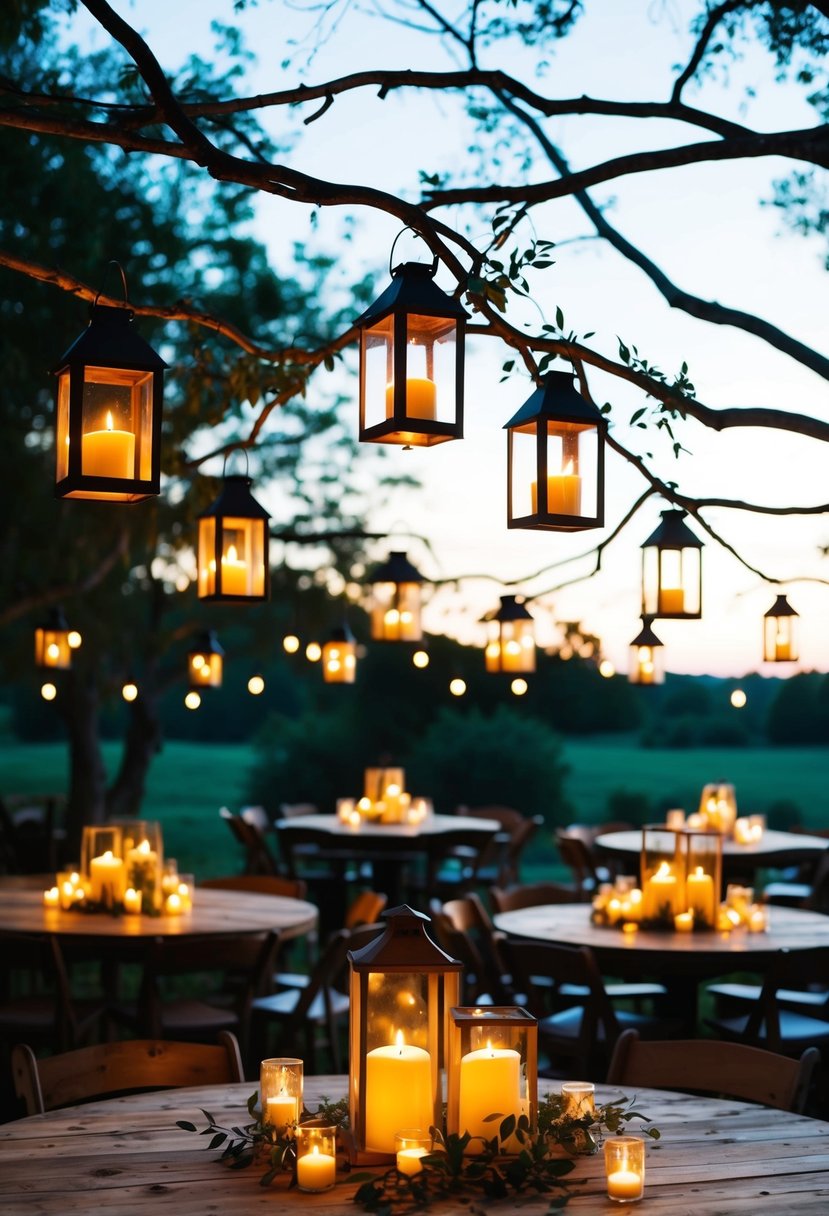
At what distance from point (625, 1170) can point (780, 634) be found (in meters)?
4.46

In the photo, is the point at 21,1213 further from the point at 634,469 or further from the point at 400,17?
the point at 400,17

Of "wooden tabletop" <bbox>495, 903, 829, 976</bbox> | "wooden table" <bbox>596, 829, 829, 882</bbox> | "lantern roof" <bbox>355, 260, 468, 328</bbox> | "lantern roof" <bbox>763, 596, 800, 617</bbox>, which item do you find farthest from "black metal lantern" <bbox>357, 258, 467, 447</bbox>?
"wooden table" <bbox>596, 829, 829, 882</bbox>

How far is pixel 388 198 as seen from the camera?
2.96 metres

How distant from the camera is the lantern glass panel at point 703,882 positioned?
5105 millimetres

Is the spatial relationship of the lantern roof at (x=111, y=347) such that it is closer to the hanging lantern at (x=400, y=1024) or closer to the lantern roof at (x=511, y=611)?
the hanging lantern at (x=400, y=1024)

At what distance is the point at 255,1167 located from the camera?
235 centimetres

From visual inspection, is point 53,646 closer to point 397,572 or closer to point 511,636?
point 397,572

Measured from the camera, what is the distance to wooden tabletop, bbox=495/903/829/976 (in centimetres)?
471

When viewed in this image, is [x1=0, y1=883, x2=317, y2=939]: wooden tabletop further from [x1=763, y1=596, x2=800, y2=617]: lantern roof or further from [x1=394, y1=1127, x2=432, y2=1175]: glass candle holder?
[x1=394, y1=1127, x2=432, y2=1175]: glass candle holder

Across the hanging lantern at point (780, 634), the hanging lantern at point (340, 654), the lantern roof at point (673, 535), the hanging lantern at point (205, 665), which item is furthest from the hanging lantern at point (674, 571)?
the hanging lantern at point (340, 654)

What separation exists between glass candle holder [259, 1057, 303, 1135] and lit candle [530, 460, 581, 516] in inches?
47.1

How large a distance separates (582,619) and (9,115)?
5686 millimetres

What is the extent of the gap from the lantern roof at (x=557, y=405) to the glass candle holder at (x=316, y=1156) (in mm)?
1433

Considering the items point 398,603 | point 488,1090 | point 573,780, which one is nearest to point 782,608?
point 398,603
